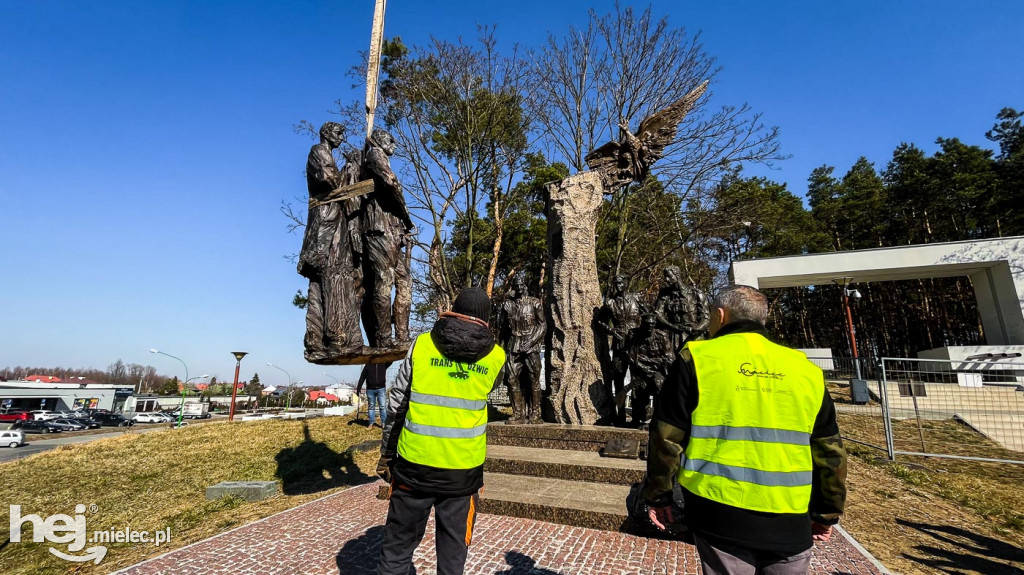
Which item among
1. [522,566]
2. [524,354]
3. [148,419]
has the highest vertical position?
[524,354]

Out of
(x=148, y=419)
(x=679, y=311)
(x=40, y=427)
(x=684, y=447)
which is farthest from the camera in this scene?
(x=148, y=419)

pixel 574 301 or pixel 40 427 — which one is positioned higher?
pixel 574 301

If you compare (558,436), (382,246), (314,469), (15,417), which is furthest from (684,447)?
(15,417)

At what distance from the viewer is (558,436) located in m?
6.06

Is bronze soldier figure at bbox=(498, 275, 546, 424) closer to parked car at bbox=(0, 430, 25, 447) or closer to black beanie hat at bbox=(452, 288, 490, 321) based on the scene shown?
black beanie hat at bbox=(452, 288, 490, 321)

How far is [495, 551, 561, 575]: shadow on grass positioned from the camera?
2809 mm

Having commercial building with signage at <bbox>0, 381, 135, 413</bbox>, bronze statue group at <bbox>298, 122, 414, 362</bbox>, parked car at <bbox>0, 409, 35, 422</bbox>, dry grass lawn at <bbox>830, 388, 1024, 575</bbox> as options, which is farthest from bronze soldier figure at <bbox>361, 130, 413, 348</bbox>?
commercial building with signage at <bbox>0, 381, 135, 413</bbox>

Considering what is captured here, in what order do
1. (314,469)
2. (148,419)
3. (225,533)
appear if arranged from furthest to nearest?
(148,419) → (314,469) → (225,533)

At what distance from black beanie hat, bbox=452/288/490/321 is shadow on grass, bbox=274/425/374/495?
3904 mm

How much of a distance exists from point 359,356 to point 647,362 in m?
4.33

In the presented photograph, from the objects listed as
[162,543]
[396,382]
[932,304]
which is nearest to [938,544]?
[396,382]

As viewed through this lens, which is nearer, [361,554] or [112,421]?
[361,554]

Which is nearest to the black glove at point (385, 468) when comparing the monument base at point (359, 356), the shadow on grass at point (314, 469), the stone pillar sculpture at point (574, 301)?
the monument base at point (359, 356)

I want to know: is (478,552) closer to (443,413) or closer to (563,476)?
(443,413)
